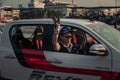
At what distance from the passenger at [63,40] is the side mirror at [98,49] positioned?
48cm

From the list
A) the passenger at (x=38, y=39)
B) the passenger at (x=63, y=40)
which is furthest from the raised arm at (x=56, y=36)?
the passenger at (x=38, y=39)

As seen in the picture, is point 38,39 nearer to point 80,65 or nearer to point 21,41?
point 21,41

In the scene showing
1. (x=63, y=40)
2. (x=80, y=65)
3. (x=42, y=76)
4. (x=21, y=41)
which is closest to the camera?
(x=80, y=65)

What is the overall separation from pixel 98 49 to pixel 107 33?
24.9 inches

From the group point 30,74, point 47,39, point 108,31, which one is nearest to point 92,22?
point 108,31

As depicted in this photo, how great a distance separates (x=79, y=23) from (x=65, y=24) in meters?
0.24

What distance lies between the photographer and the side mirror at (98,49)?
221 inches

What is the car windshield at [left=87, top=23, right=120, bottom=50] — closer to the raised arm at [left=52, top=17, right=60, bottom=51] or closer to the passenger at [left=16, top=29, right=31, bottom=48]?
the raised arm at [left=52, top=17, right=60, bottom=51]

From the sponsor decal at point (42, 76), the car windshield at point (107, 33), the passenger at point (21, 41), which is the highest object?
the car windshield at point (107, 33)

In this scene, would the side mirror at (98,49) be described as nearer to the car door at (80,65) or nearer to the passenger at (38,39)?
the car door at (80,65)

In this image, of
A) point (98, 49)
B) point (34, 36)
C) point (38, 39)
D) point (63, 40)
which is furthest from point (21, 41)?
point (98, 49)

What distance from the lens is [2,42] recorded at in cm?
668

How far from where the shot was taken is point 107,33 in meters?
6.16

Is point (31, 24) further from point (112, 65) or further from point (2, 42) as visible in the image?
point (112, 65)
